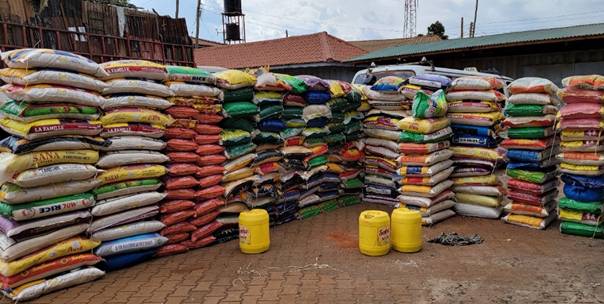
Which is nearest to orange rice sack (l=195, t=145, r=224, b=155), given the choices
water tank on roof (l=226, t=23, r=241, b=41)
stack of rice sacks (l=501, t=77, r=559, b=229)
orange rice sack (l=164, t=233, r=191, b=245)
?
orange rice sack (l=164, t=233, r=191, b=245)

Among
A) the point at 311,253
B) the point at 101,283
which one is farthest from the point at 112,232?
the point at 311,253

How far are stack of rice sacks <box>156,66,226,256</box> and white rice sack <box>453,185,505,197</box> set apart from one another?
3463 mm

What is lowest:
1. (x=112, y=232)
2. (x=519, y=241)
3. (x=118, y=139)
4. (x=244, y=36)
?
(x=519, y=241)

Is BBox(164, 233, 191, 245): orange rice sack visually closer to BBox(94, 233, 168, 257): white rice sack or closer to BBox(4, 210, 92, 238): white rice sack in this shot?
BBox(94, 233, 168, 257): white rice sack

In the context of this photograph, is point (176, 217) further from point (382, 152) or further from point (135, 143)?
point (382, 152)

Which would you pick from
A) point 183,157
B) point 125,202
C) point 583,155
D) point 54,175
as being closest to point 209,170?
point 183,157

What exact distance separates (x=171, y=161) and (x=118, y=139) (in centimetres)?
67

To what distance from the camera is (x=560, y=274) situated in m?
4.38

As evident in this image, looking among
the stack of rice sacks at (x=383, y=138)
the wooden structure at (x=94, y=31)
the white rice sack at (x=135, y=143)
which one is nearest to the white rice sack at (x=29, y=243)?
the white rice sack at (x=135, y=143)

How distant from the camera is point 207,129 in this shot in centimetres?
550

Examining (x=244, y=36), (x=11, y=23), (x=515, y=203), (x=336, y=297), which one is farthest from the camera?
(x=244, y=36)

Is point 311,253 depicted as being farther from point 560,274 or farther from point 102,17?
point 102,17

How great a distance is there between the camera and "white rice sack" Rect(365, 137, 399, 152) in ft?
23.4

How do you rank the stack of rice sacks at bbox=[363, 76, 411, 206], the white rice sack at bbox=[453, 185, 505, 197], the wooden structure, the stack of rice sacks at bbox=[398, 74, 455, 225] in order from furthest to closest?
the wooden structure, the stack of rice sacks at bbox=[363, 76, 411, 206], the white rice sack at bbox=[453, 185, 505, 197], the stack of rice sacks at bbox=[398, 74, 455, 225]
